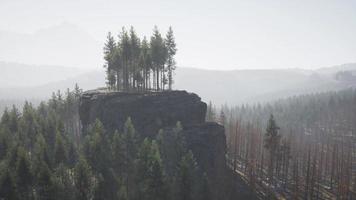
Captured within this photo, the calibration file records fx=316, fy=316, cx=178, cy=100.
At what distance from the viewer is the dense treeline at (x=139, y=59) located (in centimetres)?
8181

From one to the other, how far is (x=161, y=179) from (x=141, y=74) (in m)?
40.6

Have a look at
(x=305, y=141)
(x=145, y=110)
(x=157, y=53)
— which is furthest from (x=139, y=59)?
(x=305, y=141)

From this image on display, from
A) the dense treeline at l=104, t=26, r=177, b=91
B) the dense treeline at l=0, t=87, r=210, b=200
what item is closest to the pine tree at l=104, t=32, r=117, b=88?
the dense treeline at l=104, t=26, r=177, b=91

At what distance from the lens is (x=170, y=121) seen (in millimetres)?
71188

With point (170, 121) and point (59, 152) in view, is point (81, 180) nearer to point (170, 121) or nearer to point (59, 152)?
point (59, 152)

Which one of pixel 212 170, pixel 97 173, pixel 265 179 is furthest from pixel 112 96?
pixel 265 179

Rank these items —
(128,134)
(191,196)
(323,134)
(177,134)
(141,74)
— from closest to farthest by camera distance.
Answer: (191,196)
(128,134)
(177,134)
(141,74)
(323,134)

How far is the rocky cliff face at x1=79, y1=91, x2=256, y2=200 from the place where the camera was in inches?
2729

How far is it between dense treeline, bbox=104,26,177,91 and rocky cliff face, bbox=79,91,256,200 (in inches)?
428

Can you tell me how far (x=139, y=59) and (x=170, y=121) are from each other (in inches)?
823

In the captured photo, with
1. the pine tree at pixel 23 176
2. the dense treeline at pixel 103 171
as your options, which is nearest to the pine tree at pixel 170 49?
the dense treeline at pixel 103 171

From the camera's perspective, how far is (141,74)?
280ft

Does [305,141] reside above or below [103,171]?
below

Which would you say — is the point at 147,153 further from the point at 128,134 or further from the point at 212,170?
the point at 212,170
